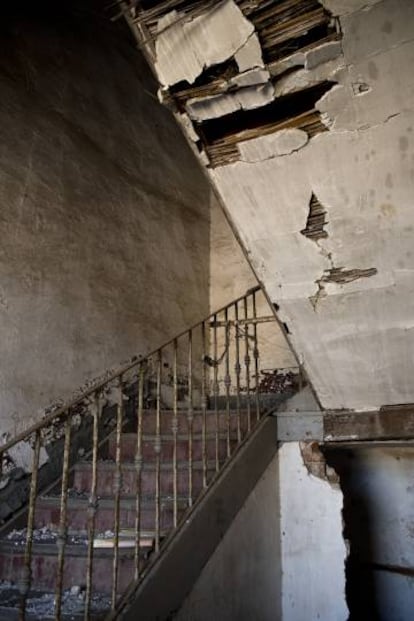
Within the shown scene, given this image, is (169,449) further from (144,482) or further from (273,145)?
(273,145)

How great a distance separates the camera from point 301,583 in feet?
10.5

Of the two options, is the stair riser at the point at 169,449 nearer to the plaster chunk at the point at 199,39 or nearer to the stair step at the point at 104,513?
the stair step at the point at 104,513

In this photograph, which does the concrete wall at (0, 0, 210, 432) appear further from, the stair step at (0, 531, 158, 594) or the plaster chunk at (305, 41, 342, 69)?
the plaster chunk at (305, 41, 342, 69)

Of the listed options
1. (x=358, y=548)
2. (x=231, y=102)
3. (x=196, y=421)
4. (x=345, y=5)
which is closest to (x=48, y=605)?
(x=196, y=421)

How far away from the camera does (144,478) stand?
3068 mm

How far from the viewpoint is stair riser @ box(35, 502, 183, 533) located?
2623mm

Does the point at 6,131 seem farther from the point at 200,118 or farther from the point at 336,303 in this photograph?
the point at 336,303

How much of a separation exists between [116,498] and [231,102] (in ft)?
5.26

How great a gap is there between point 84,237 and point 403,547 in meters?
3.66

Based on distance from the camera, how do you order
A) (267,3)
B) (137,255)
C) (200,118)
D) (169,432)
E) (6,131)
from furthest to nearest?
(137,255) → (169,432) → (6,131) → (200,118) → (267,3)

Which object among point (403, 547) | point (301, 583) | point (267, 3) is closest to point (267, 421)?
point (301, 583)

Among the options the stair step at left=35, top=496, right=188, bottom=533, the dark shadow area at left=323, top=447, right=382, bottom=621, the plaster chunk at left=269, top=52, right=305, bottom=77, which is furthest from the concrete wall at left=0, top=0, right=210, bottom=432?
the plaster chunk at left=269, top=52, right=305, bottom=77

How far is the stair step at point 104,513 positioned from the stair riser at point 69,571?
26 centimetres

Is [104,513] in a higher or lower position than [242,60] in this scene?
lower
